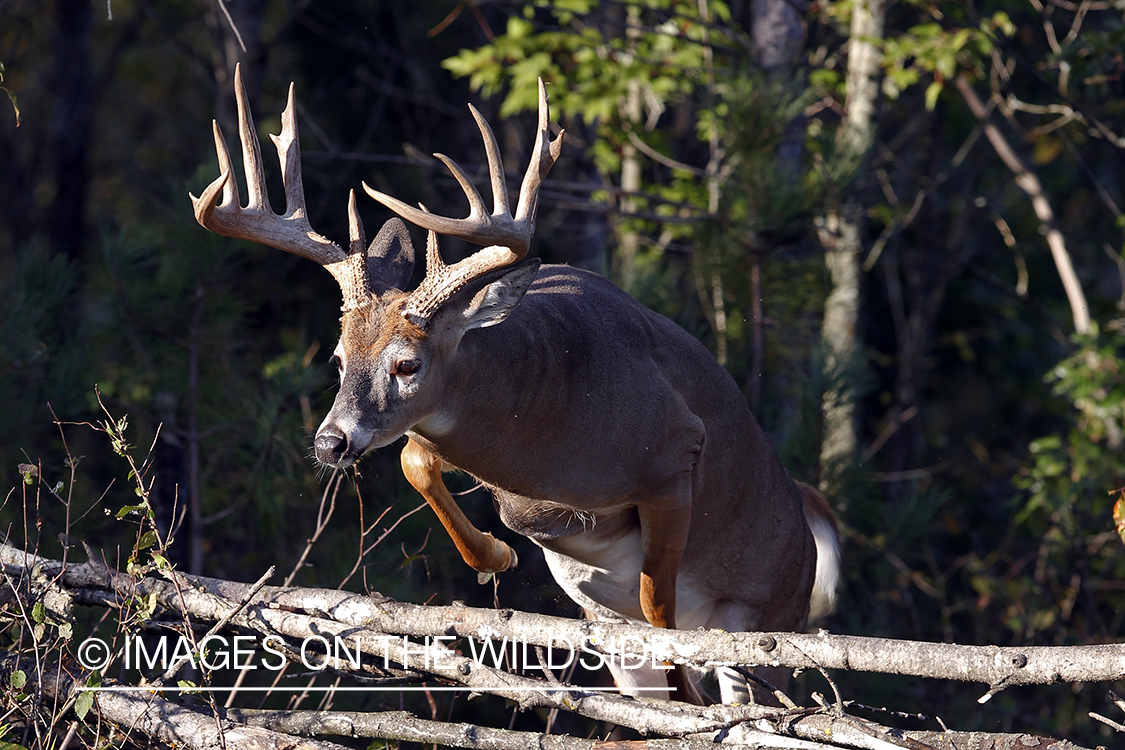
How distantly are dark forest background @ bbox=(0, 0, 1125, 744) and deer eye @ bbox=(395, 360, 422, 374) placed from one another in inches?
42.6

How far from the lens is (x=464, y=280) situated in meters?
3.35

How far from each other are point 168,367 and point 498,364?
3.39 m

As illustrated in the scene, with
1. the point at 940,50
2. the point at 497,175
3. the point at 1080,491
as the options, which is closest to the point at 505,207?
the point at 497,175

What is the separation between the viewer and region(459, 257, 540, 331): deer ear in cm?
335

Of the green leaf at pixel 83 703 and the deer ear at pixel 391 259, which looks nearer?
the green leaf at pixel 83 703

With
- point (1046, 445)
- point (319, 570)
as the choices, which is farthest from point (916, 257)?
point (319, 570)

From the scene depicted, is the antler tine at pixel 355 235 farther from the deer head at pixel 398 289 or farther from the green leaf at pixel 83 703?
the green leaf at pixel 83 703

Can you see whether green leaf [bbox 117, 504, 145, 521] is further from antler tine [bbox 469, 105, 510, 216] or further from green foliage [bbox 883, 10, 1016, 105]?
green foliage [bbox 883, 10, 1016, 105]

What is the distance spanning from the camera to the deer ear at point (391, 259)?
3.53 m

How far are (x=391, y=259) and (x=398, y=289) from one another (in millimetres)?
171

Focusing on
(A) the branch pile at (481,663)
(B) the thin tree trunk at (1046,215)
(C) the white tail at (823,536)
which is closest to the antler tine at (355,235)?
(A) the branch pile at (481,663)

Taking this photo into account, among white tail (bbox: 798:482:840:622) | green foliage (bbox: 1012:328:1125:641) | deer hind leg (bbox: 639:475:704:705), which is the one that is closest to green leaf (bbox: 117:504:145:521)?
deer hind leg (bbox: 639:475:704:705)

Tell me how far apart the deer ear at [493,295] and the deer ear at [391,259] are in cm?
26

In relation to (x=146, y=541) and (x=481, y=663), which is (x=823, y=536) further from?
(x=146, y=541)
